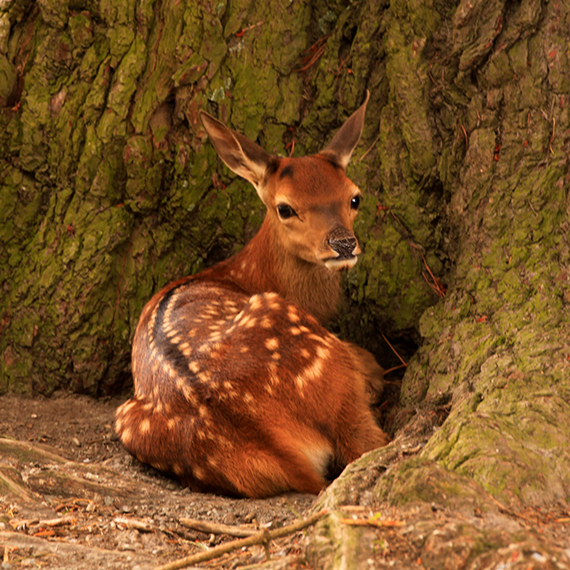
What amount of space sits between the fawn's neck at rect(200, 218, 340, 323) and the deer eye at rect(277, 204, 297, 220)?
326 mm

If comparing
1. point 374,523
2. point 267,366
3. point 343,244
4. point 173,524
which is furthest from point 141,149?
point 374,523

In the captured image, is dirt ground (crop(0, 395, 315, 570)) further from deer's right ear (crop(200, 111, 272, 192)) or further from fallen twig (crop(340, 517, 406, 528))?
deer's right ear (crop(200, 111, 272, 192))

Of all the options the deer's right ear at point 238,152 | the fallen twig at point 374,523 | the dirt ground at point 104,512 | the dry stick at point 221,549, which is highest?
the deer's right ear at point 238,152

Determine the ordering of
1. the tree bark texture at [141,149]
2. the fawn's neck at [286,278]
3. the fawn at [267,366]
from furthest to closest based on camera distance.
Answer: the tree bark texture at [141,149] < the fawn's neck at [286,278] < the fawn at [267,366]

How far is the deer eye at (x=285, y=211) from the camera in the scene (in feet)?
15.5

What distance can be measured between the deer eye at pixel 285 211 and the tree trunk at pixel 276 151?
A: 27.6 inches

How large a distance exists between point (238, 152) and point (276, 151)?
0.65 meters

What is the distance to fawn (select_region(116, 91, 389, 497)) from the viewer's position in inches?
142

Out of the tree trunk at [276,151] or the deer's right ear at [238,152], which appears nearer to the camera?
the tree trunk at [276,151]

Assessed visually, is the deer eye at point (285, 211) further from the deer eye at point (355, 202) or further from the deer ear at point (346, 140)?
the deer ear at point (346, 140)

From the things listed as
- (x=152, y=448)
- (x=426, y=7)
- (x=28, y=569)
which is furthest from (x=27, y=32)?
(x=28, y=569)

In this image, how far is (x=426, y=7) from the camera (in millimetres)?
4500

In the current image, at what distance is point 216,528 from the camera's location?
3.00m

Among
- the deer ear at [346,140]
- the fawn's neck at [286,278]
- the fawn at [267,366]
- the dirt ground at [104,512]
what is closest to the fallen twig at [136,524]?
the dirt ground at [104,512]
